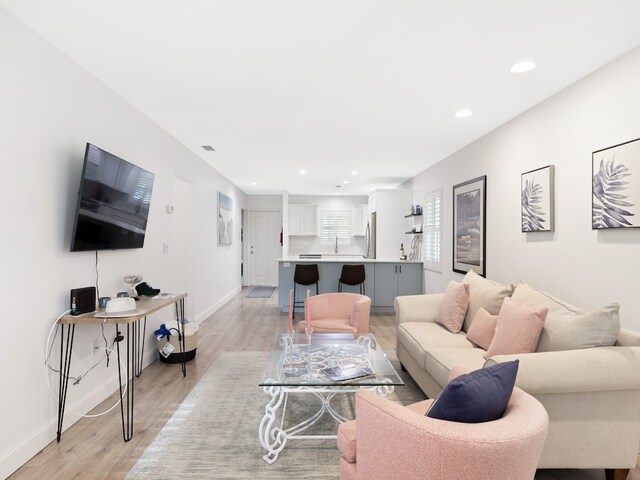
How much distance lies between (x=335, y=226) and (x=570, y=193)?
22.4 feet

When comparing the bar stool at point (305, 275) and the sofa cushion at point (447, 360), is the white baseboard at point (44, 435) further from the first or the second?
the bar stool at point (305, 275)

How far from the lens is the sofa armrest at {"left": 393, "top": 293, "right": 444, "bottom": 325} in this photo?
3.49 meters

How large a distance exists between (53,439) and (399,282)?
5.14 m

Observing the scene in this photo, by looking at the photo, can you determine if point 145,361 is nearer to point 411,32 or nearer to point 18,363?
point 18,363

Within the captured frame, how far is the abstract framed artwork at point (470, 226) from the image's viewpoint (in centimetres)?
411

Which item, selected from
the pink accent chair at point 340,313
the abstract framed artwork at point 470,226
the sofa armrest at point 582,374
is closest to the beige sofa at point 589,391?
the sofa armrest at point 582,374

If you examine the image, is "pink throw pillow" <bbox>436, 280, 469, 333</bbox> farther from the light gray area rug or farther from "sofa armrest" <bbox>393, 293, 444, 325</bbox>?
the light gray area rug

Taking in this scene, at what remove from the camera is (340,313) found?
13.1ft

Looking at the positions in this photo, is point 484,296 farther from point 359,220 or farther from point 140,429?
point 359,220

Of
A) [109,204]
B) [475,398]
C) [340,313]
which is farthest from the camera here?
[340,313]

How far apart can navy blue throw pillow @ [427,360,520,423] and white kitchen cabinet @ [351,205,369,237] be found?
813cm

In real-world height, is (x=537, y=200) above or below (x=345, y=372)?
above

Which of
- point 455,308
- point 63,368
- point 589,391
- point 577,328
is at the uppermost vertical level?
point 577,328

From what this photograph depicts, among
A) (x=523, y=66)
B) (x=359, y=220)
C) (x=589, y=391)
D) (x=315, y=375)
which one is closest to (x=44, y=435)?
(x=315, y=375)
